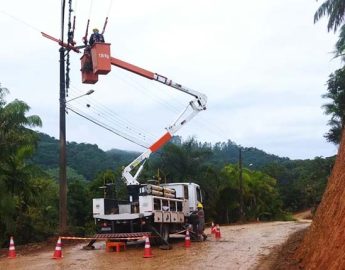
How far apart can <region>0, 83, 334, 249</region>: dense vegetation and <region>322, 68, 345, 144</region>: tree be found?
655 centimetres

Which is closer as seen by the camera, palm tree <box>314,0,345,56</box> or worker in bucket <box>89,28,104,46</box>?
worker in bucket <box>89,28,104,46</box>

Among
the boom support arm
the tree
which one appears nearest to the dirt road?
the boom support arm

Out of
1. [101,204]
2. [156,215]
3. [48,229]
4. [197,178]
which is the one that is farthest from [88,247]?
[197,178]

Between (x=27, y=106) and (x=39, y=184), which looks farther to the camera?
(x=39, y=184)

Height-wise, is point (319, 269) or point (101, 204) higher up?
point (101, 204)

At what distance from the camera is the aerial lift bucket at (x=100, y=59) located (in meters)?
21.7

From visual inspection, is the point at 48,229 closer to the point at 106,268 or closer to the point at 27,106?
the point at 27,106

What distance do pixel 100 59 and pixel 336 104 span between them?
1134 inches

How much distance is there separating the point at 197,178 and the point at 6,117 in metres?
27.7

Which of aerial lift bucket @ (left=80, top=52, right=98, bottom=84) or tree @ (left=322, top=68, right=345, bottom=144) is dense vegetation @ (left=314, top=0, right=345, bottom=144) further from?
aerial lift bucket @ (left=80, top=52, right=98, bottom=84)

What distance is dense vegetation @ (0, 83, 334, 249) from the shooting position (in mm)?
28328

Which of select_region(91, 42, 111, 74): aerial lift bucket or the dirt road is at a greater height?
select_region(91, 42, 111, 74): aerial lift bucket

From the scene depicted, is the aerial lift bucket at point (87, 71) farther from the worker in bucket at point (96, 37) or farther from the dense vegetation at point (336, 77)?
the dense vegetation at point (336, 77)

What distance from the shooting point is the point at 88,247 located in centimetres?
2066
